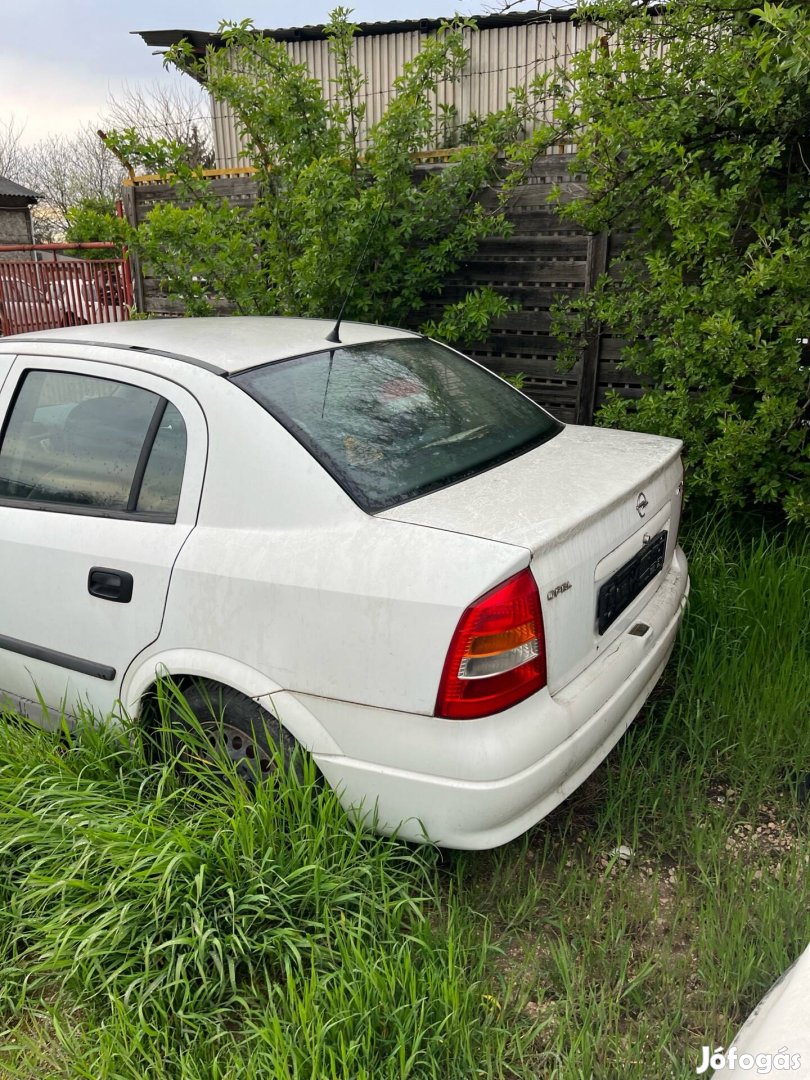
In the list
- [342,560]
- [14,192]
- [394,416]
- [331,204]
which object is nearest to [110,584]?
[342,560]

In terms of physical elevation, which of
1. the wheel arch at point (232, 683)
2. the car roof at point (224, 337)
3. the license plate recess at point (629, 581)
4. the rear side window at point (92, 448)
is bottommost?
the wheel arch at point (232, 683)

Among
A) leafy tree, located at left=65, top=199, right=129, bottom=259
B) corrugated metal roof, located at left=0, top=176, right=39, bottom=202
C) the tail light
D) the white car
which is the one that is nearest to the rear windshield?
the white car

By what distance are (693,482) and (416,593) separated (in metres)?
2.49

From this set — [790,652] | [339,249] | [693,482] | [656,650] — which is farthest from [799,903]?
[339,249]

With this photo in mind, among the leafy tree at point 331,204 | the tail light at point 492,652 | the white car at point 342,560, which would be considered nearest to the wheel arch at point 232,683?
the white car at point 342,560

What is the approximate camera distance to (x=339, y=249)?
494 centimetres

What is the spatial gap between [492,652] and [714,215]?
2.74 m

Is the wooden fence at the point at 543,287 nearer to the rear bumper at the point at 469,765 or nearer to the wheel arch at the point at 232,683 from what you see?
the rear bumper at the point at 469,765

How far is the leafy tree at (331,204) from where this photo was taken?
16.3ft

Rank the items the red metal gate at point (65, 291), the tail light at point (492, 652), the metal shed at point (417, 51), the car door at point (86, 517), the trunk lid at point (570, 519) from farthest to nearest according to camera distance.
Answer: the metal shed at point (417, 51)
the red metal gate at point (65, 291)
the car door at point (86, 517)
the trunk lid at point (570, 519)
the tail light at point (492, 652)

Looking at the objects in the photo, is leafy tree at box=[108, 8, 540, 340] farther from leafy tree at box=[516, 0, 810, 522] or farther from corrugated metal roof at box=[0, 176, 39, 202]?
corrugated metal roof at box=[0, 176, 39, 202]

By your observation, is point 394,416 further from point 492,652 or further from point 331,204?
point 331,204

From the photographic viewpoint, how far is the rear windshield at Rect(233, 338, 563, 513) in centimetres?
243

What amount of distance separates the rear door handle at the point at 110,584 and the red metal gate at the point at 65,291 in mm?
7130
